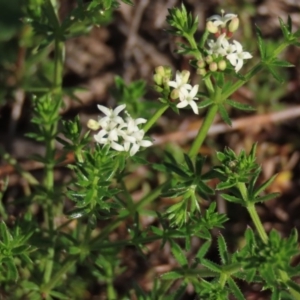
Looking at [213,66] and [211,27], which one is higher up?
[211,27]

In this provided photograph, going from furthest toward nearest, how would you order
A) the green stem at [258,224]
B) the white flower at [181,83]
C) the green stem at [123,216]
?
1. the green stem at [123,216]
2. the white flower at [181,83]
3. the green stem at [258,224]

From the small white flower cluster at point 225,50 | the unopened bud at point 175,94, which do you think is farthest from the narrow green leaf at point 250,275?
the small white flower cluster at point 225,50

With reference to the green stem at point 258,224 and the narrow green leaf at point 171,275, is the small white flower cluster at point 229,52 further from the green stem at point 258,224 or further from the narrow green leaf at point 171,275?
the narrow green leaf at point 171,275

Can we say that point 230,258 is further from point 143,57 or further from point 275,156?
point 143,57

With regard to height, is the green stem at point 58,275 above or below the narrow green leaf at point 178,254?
below

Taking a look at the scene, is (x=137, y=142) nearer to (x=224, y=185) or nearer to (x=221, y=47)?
(x=224, y=185)

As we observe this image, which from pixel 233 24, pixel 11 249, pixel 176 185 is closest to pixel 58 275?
pixel 11 249

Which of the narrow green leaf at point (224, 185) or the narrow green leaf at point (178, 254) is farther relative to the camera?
the narrow green leaf at point (178, 254)

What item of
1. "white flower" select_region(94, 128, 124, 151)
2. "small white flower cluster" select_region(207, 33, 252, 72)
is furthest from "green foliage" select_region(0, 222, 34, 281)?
"small white flower cluster" select_region(207, 33, 252, 72)

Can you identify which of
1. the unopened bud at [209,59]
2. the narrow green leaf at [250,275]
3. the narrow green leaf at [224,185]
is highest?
the unopened bud at [209,59]
